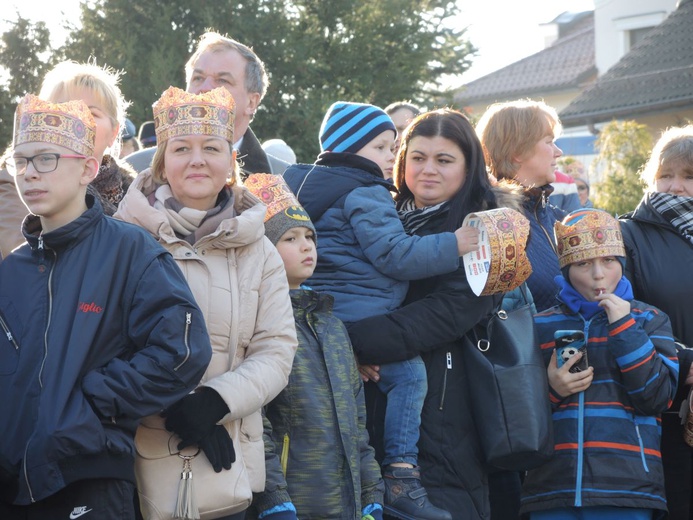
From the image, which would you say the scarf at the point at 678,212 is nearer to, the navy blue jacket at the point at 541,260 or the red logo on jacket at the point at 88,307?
the navy blue jacket at the point at 541,260

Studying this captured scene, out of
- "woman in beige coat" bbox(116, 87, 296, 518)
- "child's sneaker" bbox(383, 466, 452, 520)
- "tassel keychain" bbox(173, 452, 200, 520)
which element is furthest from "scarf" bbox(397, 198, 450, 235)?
"tassel keychain" bbox(173, 452, 200, 520)

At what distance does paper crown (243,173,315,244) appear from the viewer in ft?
14.8

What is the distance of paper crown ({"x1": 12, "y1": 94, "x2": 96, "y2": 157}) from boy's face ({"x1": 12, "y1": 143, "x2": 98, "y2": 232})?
0.03 meters

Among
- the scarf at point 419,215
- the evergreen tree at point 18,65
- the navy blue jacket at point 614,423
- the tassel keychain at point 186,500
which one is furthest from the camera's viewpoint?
the evergreen tree at point 18,65

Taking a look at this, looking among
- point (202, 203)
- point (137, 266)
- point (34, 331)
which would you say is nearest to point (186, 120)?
point (202, 203)

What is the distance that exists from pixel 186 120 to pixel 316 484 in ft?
4.71

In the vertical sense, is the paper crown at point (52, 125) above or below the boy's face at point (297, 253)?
above

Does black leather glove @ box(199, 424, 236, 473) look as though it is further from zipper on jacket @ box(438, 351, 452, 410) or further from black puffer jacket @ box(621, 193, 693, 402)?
black puffer jacket @ box(621, 193, 693, 402)

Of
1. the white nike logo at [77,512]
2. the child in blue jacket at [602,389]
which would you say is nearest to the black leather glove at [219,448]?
the white nike logo at [77,512]

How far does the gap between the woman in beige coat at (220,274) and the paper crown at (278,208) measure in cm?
27

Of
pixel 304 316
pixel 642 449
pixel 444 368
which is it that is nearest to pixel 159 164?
pixel 304 316

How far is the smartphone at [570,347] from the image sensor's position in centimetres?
494

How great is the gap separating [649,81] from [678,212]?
18643 millimetres

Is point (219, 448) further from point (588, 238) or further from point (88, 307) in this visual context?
point (588, 238)
